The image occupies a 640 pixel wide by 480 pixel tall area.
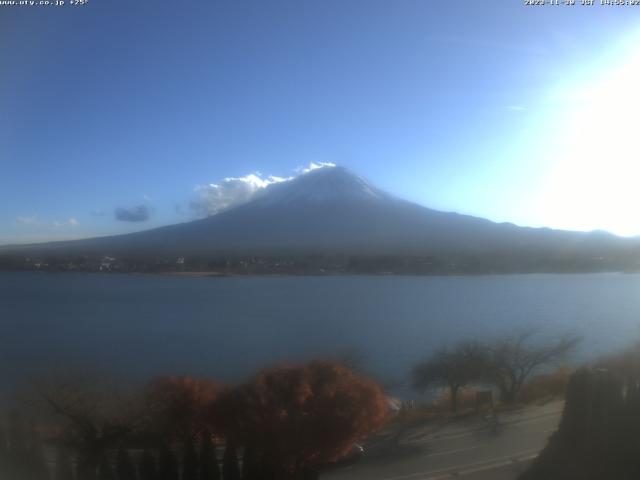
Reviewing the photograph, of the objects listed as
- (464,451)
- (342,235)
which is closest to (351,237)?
(342,235)

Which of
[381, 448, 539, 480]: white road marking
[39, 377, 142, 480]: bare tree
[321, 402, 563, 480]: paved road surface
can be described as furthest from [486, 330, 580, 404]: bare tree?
[39, 377, 142, 480]: bare tree

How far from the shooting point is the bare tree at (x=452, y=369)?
480 cm

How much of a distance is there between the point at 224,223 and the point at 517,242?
373 centimetres

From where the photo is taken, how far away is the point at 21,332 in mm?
5449

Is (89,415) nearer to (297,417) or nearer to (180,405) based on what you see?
(180,405)

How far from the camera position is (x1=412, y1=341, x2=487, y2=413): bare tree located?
15.7ft

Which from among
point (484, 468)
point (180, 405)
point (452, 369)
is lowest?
point (484, 468)

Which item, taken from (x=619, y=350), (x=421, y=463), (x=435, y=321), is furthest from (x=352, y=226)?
(x=421, y=463)

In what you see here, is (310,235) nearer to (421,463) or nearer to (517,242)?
(517,242)

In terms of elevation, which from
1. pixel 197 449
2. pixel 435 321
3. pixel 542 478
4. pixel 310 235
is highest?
pixel 310 235

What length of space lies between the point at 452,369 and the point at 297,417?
1922 mm

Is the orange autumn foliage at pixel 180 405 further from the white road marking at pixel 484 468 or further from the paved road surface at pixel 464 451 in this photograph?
the white road marking at pixel 484 468

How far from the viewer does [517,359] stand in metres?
5.12

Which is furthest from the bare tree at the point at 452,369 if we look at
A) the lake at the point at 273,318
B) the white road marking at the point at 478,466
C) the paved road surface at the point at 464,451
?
the white road marking at the point at 478,466
